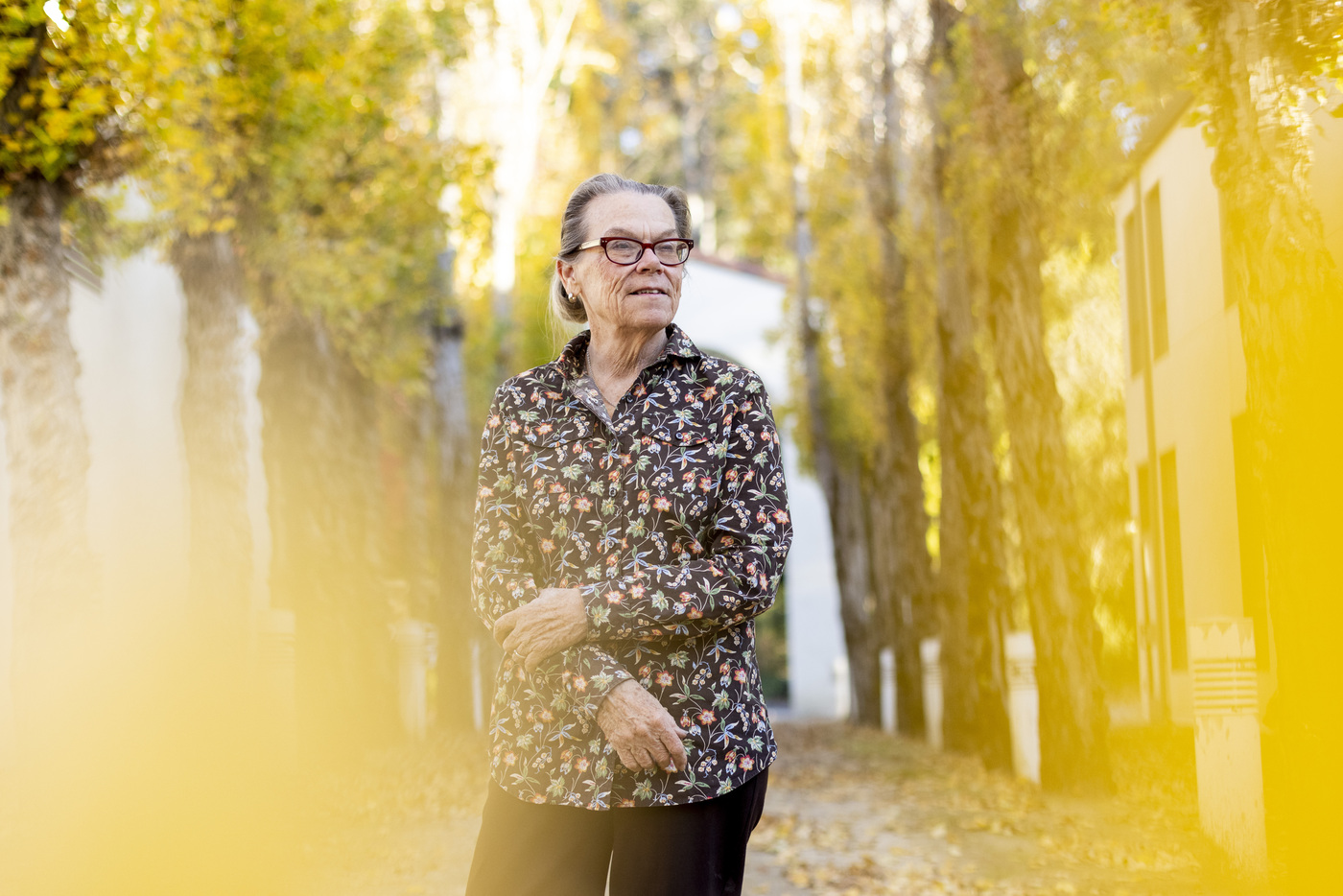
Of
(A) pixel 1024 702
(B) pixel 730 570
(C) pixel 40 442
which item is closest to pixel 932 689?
(A) pixel 1024 702

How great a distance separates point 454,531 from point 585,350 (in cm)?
1368

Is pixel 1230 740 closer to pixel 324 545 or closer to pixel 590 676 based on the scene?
pixel 590 676

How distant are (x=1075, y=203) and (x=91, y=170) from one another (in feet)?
20.1

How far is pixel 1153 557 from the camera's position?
6422 millimetres

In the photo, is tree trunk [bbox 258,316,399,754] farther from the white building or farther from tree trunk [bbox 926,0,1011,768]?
the white building

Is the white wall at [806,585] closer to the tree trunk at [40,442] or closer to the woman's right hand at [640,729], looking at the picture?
the tree trunk at [40,442]

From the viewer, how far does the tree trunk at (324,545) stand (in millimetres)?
12242

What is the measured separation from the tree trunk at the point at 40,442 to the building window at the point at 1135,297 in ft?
20.2

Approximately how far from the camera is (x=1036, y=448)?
30.1 ft

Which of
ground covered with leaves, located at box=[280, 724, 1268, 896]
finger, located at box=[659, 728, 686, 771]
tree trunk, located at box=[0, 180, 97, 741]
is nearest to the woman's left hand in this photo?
finger, located at box=[659, 728, 686, 771]

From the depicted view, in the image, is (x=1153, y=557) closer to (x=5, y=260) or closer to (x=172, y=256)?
(x=5, y=260)

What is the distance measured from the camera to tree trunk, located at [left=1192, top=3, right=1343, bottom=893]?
182 inches

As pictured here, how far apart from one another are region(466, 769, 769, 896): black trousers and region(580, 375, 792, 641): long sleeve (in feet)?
1.11

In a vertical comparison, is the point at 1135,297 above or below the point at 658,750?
above
